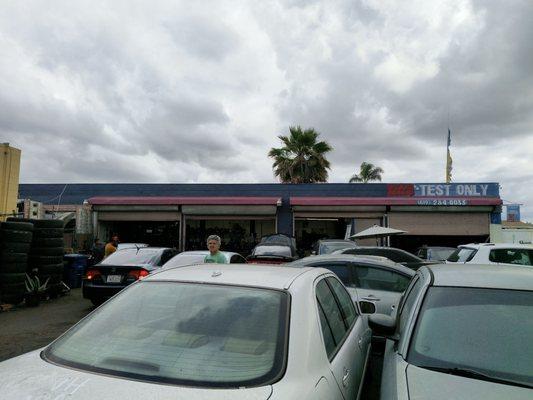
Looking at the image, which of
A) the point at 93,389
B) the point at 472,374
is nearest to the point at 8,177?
the point at 93,389

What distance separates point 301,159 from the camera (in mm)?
30188

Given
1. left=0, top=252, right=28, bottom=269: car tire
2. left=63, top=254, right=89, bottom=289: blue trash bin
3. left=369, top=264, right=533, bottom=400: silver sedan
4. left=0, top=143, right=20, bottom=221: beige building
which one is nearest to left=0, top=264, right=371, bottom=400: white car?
left=369, top=264, right=533, bottom=400: silver sedan

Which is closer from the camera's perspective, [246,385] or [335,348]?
[246,385]

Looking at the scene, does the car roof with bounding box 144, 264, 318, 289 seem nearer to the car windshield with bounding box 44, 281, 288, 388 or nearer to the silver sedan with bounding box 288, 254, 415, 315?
the car windshield with bounding box 44, 281, 288, 388

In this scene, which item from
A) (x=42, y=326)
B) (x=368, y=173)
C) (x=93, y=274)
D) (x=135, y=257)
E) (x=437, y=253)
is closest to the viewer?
(x=42, y=326)

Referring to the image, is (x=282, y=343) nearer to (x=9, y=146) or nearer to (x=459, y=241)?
(x=9, y=146)

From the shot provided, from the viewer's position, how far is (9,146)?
36.1ft

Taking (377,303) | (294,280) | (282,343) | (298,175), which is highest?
(298,175)

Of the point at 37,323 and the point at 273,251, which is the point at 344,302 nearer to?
the point at 37,323

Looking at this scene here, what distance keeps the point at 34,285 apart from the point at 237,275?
9117mm

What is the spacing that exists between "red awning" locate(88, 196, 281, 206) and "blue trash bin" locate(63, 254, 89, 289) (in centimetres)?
1036

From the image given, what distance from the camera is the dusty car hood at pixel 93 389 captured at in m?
1.78

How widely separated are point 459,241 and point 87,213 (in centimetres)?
2034

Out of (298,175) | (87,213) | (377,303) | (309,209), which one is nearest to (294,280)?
(377,303)
